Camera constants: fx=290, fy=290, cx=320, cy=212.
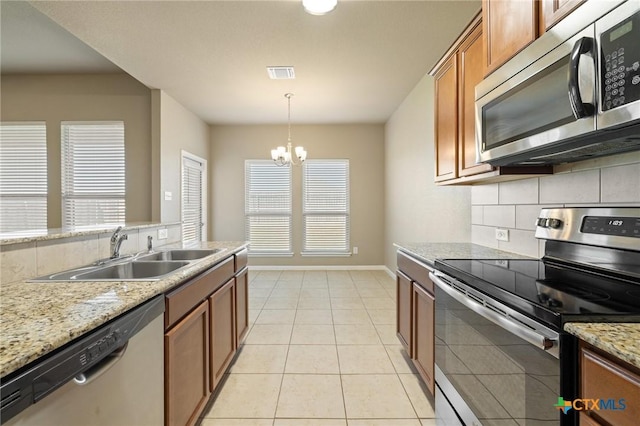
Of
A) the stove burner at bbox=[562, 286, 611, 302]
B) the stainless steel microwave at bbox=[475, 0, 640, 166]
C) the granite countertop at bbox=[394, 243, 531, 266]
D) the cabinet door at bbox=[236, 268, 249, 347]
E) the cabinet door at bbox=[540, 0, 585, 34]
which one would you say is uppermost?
the cabinet door at bbox=[540, 0, 585, 34]

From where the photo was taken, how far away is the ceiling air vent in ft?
10.9

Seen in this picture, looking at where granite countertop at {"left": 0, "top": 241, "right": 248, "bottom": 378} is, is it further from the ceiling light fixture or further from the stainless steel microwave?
the ceiling light fixture

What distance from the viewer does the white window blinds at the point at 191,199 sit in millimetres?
4745

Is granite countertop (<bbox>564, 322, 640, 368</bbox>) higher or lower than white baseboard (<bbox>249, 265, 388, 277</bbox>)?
higher

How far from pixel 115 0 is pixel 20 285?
2163mm

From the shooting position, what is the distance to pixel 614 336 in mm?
692

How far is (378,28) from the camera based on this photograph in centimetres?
255

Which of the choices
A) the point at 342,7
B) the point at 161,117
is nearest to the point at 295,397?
the point at 342,7

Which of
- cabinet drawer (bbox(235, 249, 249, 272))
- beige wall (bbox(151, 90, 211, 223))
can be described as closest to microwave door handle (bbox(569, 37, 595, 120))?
cabinet drawer (bbox(235, 249, 249, 272))

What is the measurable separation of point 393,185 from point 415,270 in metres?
3.21

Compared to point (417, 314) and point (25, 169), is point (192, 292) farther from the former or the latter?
point (25, 169)

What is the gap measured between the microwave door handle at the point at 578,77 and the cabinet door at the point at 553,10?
0.20m

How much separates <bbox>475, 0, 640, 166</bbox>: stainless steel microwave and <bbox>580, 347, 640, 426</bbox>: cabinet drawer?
0.67 meters

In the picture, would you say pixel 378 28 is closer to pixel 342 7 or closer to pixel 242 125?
pixel 342 7
